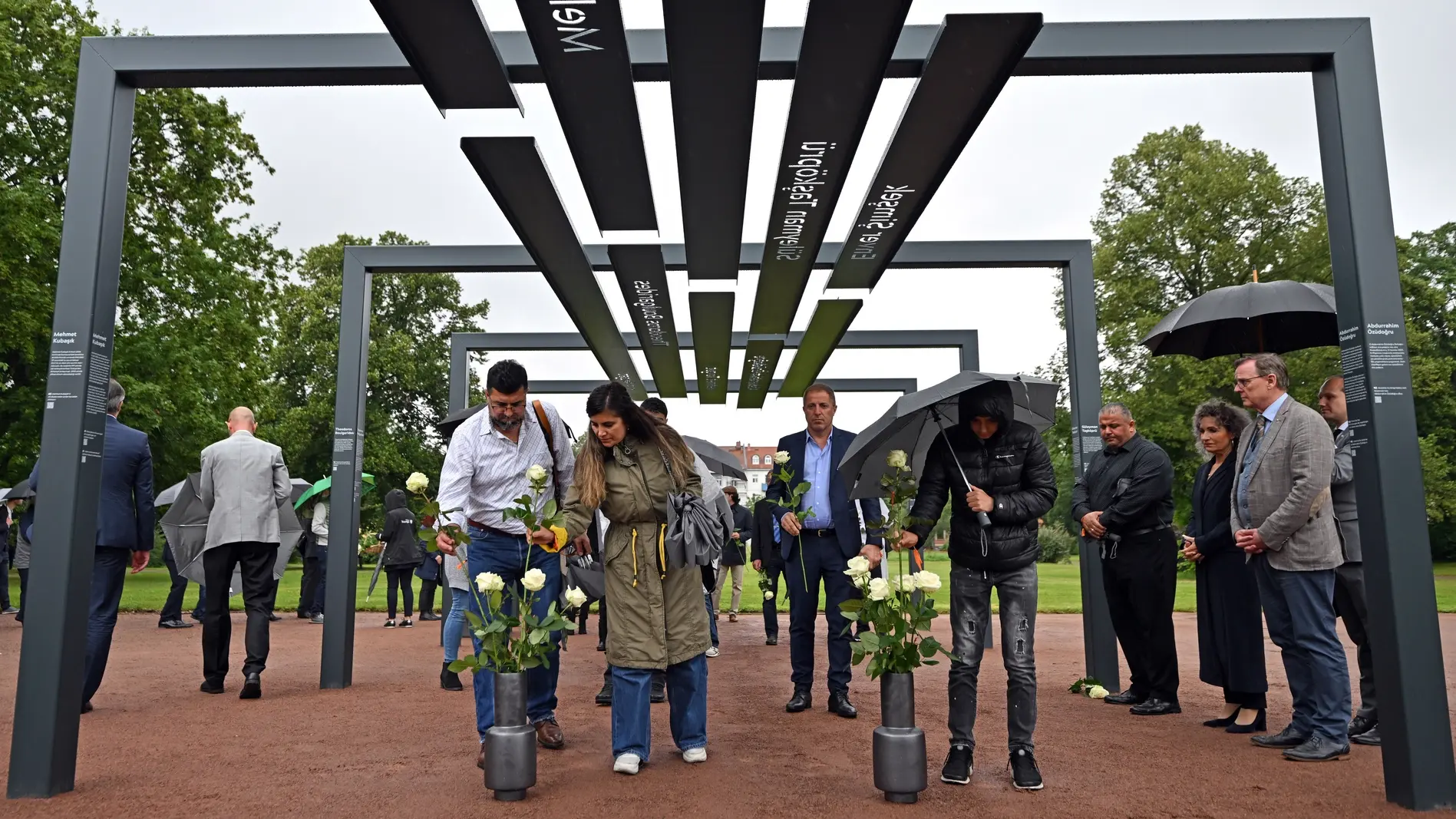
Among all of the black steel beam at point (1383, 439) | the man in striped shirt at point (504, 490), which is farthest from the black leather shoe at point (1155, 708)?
the man in striped shirt at point (504, 490)

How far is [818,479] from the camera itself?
7332mm

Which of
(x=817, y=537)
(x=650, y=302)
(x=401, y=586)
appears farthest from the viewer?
(x=401, y=586)

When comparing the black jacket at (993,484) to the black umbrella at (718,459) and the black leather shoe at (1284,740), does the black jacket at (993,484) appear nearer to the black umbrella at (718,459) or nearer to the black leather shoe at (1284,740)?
the black leather shoe at (1284,740)

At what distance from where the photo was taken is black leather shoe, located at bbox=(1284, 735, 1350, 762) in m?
5.43

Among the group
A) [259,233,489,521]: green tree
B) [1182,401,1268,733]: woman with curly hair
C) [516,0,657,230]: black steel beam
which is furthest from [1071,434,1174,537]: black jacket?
[259,233,489,521]: green tree

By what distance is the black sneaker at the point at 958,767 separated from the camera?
490cm

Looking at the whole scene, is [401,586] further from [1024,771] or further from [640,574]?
[1024,771]

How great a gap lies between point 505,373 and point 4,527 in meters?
13.9

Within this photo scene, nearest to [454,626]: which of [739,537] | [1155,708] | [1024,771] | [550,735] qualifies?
[550,735]

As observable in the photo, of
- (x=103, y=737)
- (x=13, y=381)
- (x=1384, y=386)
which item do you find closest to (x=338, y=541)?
(x=103, y=737)

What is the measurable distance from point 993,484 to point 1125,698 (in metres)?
3.28

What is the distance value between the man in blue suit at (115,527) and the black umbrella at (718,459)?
477 centimetres

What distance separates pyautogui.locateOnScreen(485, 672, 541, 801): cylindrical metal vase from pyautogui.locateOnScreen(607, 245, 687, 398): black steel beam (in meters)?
5.05

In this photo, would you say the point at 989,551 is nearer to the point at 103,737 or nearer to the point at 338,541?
the point at 103,737
